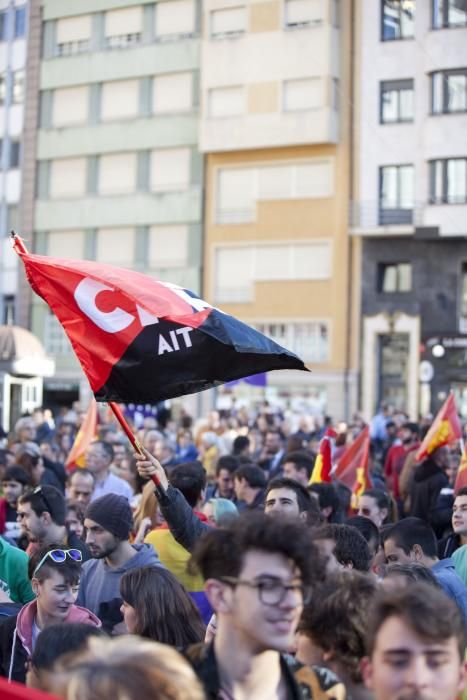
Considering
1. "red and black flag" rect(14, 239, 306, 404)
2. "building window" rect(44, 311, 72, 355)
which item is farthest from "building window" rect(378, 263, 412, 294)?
"red and black flag" rect(14, 239, 306, 404)

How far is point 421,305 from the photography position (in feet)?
129

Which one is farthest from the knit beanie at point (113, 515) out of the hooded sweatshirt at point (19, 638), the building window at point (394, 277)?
the building window at point (394, 277)

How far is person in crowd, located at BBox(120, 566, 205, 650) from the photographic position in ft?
17.3

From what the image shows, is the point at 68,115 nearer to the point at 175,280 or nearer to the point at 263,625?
the point at 175,280

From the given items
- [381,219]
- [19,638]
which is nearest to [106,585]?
[19,638]

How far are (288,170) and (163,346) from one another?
34.3m

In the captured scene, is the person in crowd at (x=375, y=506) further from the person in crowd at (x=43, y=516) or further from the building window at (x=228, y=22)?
the building window at (x=228, y=22)

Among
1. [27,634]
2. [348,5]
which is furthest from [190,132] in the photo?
[27,634]

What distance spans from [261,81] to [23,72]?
1067 centimetres

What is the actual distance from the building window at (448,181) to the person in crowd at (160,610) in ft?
112

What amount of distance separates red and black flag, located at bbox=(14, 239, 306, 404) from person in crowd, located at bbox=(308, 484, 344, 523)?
2.28 meters

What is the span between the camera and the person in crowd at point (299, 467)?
1101cm

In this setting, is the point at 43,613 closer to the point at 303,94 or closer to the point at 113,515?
the point at 113,515

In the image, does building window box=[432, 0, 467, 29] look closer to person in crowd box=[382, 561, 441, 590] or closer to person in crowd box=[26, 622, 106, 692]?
person in crowd box=[382, 561, 441, 590]
